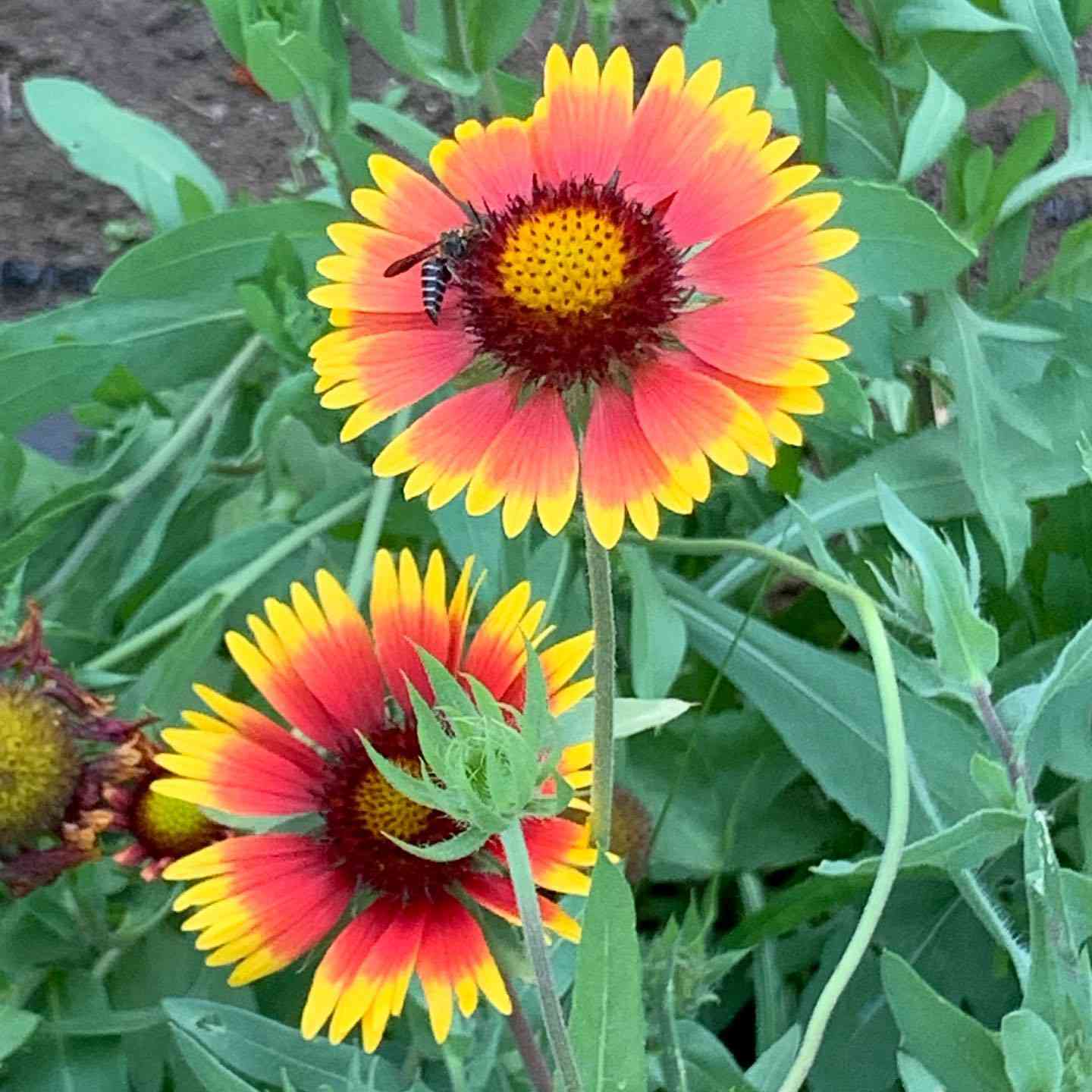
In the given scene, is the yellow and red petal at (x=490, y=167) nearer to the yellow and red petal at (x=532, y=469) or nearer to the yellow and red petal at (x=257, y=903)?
the yellow and red petal at (x=532, y=469)

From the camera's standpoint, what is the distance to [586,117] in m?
0.70

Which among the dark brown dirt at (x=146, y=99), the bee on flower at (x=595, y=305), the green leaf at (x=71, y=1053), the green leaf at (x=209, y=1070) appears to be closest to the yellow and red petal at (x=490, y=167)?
the bee on flower at (x=595, y=305)

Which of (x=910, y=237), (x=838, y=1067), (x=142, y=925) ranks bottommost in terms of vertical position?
(x=838, y=1067)

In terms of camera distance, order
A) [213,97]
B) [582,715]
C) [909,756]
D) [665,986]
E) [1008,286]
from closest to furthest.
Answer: [582,715] < [665,986] < [909,756] < [1008,286] < [213,97]

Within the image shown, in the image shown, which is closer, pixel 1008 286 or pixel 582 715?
pixel 582 715

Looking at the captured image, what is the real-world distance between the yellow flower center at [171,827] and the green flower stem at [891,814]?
1.12 feet

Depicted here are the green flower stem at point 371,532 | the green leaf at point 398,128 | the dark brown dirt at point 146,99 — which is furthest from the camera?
the dark brown dirt at point 146,99

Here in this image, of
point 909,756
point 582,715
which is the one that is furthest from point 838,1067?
point 582,715

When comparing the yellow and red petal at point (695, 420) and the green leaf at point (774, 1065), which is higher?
the yellow and red petal at point (695, 420)

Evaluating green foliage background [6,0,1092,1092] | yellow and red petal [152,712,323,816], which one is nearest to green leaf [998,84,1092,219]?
green foliage background [6,0,1092,1092]

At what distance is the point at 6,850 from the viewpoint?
790mm

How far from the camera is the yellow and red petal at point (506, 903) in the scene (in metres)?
0.61

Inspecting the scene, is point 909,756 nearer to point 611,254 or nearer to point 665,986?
point 665,986

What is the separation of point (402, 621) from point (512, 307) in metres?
0.19
